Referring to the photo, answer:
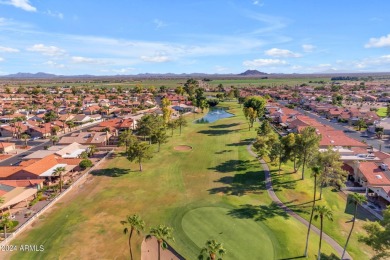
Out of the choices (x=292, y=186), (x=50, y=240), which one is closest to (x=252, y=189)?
(x=292, y=186)

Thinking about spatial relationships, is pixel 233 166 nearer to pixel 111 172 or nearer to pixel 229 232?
pixel 229 232

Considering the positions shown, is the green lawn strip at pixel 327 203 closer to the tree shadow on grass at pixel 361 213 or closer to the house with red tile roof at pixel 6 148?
the tree shadow on grass at pixel 361 213

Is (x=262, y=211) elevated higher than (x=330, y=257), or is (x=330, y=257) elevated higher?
(x=262, y=211)

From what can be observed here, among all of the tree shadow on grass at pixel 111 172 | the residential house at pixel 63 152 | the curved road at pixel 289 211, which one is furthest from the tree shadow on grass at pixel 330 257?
the residential house at pixel 63 152

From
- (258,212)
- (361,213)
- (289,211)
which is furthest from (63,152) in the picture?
(361,213)

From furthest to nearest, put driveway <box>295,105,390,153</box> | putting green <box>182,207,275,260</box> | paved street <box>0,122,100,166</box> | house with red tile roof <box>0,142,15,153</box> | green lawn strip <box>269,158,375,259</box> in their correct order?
driveway <box>295,105,390,153</box> → house with red tile roof <box>0,142,15,153</box> → paved street <box>0,122,100,166</box> → green lawn strip <box>269,158,375,259</box> → putting green <box>182,207,275,260</box>

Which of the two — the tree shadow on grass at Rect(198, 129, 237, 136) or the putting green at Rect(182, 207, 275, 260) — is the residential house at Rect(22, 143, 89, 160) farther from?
the tree shadow on grass at Rect(198, 129, 237, 136)

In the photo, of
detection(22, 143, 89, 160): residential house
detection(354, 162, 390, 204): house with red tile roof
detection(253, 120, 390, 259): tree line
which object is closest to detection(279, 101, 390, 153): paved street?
detection(354, 162, 390, 204): house with red tile roof
